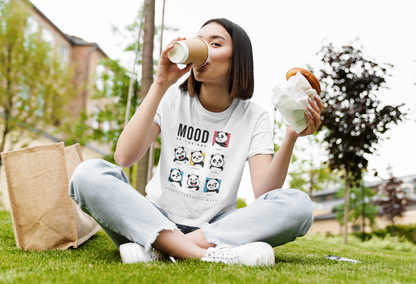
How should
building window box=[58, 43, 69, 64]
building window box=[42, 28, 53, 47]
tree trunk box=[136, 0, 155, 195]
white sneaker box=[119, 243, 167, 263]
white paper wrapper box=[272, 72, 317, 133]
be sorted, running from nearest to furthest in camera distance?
1. white sneaker box=[119, 243, 167, 263]
2. white paper wrapper box=[272, 72, 317, 133]
3. tree trunk box=[136, 0, 155, 195]
4. building window box=[42, 28, 53, 47]
5. building window box=[58, 43, 69, 64]

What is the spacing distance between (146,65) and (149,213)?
389 cm

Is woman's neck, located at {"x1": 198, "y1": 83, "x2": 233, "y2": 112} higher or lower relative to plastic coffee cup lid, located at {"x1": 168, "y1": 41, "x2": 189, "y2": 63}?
lower

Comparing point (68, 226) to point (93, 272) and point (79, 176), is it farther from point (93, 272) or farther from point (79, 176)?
point (93, 272)

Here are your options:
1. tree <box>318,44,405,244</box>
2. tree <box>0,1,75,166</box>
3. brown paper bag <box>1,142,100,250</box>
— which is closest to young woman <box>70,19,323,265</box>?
brown paper bag <box>1,142,100,250</box>

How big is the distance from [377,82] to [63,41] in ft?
58.9

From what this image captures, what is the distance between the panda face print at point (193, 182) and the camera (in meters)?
2.15

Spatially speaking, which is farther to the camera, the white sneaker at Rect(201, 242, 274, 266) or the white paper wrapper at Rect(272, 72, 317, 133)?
the white paper wrapper at Rect(272, 72, 317, 133)

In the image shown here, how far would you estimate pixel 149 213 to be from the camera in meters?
1.70

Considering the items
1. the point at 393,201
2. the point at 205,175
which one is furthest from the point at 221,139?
the point at 393,201

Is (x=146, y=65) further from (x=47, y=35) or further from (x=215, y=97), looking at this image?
(x=47, y=35)

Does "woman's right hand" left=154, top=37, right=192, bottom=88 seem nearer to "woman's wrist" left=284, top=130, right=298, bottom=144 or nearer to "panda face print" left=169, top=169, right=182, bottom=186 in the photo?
"panda face print" left=169, top=169, right=182, bottom=186

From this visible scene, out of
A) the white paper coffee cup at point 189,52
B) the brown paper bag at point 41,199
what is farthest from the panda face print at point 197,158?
the brown paper bag at point 41,199

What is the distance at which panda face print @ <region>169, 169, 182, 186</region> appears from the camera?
2176 mm

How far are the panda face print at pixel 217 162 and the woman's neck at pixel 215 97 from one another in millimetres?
363
